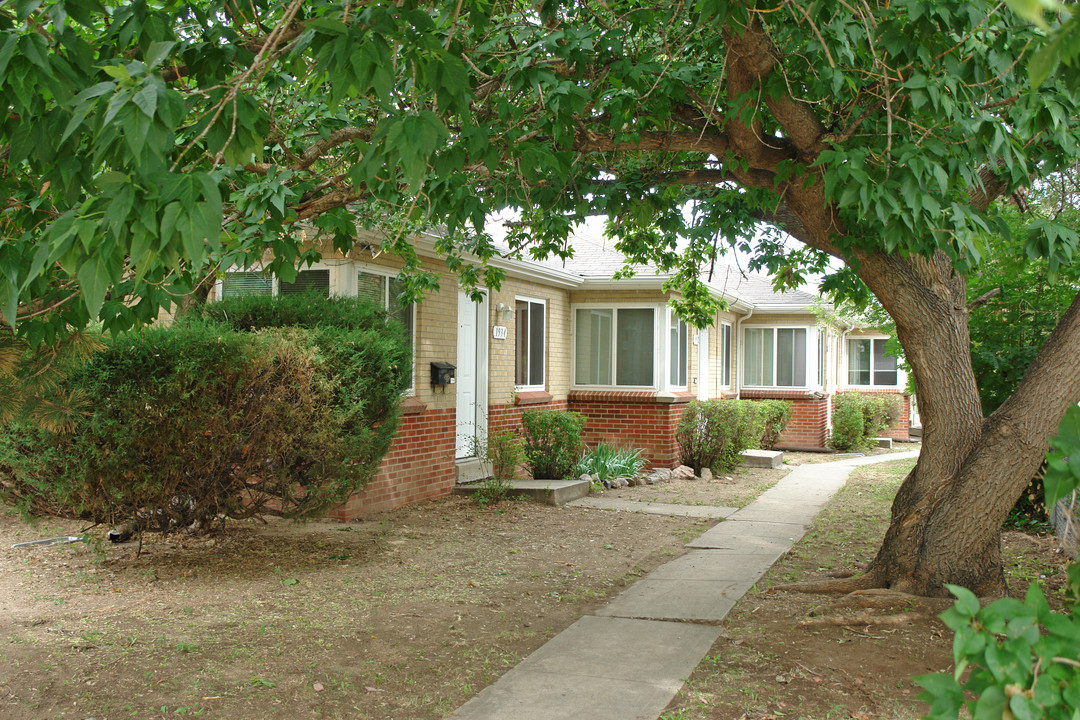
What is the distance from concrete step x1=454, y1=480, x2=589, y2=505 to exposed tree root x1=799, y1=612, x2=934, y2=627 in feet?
18.3

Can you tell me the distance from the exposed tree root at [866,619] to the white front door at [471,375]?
22.1ft

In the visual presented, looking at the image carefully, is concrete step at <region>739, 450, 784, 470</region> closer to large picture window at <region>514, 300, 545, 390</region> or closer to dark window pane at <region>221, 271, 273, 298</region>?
large picture window at <region>514, 300, 545, 390</region>

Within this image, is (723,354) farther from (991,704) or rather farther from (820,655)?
(991,704)

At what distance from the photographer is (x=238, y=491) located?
7391mm

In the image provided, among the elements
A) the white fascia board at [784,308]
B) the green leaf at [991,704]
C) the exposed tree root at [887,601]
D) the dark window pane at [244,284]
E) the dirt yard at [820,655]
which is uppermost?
the white fascia board at [784,308]

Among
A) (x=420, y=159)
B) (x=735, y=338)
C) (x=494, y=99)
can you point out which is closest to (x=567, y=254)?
(x=494, y=99)

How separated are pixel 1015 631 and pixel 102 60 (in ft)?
11.9

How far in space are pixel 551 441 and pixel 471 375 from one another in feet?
4.89

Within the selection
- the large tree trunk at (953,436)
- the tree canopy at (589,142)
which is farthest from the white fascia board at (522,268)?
the large tree trunk at (953,436)

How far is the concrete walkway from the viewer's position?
4.44 m

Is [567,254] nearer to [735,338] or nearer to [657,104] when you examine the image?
[657,104]

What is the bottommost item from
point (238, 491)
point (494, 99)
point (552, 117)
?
point (238, 491)

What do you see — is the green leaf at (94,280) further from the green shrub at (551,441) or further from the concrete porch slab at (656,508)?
the green shrub at (551,441)

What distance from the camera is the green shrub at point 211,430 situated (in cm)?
649
